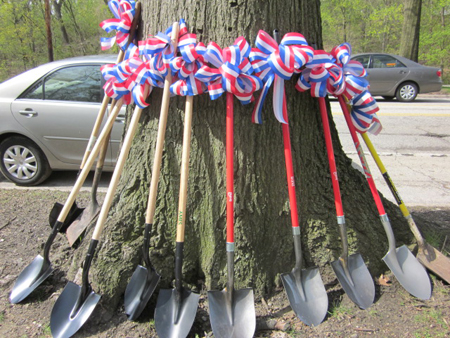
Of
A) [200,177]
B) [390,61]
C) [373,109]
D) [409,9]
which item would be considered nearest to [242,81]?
[200,177]

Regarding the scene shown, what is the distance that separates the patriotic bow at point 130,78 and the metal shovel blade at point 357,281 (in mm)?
1637

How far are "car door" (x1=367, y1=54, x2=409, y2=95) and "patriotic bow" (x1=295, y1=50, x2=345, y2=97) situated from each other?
11720 millimetres

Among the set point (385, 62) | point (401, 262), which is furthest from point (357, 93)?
point (385, 62)

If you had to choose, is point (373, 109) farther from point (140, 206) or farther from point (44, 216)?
point (44, 216)

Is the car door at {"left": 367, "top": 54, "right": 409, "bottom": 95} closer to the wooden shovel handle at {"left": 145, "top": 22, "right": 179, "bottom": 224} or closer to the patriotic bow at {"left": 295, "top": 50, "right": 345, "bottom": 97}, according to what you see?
the patriotic bow at {"left": 295, "top": 50, "right": 345, "bottom": 97}

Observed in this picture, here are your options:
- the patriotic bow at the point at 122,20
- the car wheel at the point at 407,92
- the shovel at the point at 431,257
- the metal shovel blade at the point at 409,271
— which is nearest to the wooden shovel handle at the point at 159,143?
the patriotic bow at the point at 122,20

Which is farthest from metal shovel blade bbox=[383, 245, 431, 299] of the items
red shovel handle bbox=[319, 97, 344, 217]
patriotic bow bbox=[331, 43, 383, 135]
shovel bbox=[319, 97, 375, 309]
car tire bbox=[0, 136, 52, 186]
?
car tire bbox=[0, 136, 52, 186]

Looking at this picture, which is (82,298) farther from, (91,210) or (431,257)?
(431,257)

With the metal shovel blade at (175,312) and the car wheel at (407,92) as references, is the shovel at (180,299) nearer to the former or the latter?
the metal shovel blade at (175,312)

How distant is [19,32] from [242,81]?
18.0m

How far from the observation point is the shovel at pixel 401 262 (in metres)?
2.46

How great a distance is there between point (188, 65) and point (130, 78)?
17.0 inches

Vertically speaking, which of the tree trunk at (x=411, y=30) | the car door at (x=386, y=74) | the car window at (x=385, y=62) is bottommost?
the car door at (x=386, y=74)

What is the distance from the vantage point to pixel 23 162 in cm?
491
